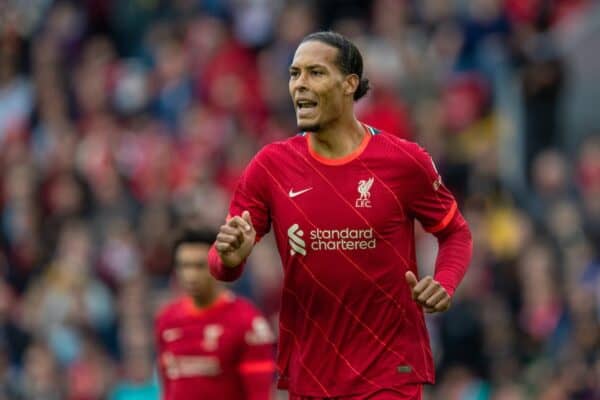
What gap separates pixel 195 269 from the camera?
35.1 feet

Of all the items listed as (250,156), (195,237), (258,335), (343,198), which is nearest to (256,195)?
(343,198)

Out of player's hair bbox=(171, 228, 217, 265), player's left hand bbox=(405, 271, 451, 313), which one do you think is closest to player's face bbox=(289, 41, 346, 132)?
player's left hand bbox=(405, 271, 451, 313)

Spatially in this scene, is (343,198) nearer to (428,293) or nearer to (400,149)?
(400,149)

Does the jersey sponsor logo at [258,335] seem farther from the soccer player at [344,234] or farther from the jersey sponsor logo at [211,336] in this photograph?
the soccer player at [344,234]

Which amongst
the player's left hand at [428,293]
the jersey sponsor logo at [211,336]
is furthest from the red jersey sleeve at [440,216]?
the jersey sponsor logo at [211,336]

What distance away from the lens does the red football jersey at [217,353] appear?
10.3 metres

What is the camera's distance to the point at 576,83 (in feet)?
57.8

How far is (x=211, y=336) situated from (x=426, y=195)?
2640 mm

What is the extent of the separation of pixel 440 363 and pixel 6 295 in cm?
464

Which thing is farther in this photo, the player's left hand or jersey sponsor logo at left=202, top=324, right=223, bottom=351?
jersey sponsor logo at left=202, top=324, right=223, bottom=351

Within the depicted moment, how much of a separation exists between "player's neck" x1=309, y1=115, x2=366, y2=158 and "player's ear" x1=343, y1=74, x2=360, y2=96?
0.41 feet

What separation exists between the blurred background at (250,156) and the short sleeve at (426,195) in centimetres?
466

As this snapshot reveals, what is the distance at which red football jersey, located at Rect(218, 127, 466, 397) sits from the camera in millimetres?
8148

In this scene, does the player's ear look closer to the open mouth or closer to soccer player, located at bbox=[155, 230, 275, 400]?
the open mouth
